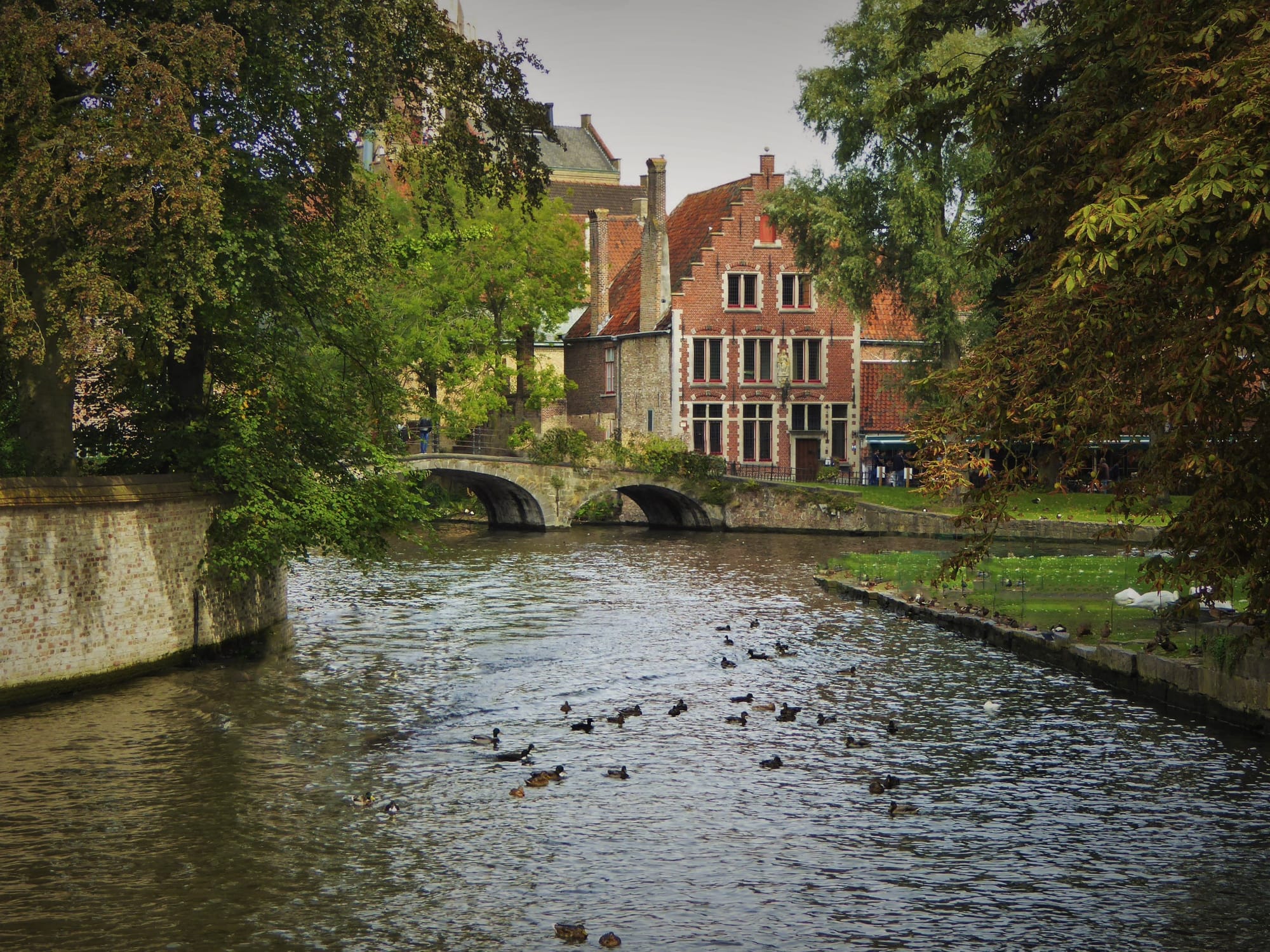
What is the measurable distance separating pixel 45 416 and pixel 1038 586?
18.2 metres

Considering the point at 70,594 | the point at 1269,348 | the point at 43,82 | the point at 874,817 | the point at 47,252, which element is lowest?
the point at 874,817

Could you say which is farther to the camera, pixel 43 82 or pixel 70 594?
pixel 70 594

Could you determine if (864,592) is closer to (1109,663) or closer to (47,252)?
(1109,663)

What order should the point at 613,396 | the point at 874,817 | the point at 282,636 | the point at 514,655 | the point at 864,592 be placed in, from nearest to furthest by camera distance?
the point at 874,817 → the point at 514,655 → the point at 282,636 → the point at 864,592 → the point at 613,396

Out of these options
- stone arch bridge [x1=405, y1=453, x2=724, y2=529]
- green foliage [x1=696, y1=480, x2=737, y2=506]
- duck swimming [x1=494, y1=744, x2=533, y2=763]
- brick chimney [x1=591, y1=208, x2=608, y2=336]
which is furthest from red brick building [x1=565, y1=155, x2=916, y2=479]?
duck swimming [x1=494, y1=744, x2=533, y2=763]

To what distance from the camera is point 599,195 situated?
288ft

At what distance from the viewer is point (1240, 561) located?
14.5 metres

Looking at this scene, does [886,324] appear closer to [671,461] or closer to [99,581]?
[671,461]

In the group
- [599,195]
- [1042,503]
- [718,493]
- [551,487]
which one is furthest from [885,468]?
[599,195]

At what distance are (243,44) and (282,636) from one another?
10351 millimetres

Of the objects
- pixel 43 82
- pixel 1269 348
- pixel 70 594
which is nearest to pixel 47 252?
pixel 43 82

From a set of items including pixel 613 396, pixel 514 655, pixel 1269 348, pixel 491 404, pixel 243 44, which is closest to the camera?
pixel 1269 348

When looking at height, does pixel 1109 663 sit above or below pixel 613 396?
below

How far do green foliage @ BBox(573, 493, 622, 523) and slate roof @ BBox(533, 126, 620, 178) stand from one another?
131ft
